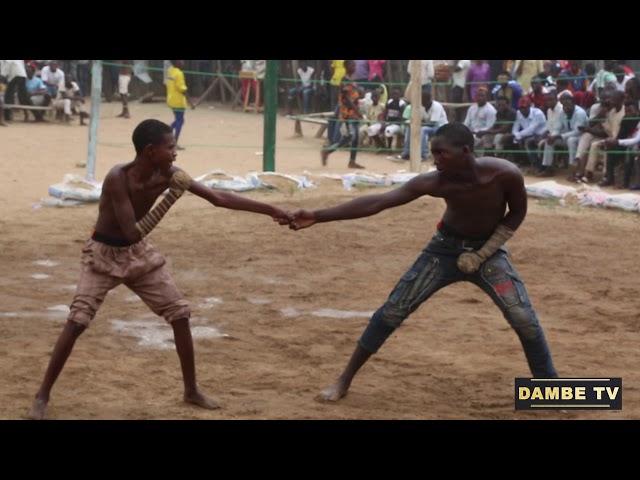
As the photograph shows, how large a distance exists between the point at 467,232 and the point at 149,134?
1.77 m

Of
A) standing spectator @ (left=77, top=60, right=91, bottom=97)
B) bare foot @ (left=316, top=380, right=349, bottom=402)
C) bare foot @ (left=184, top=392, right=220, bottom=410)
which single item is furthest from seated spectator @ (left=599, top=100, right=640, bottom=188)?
standing spectator @ (left=77, top=60, right=91, bottom=97)

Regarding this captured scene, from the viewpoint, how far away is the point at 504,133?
16.9m

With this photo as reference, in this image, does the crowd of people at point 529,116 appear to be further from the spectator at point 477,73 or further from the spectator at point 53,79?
the spectator at point 53,79

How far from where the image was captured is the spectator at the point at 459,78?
19.7 m

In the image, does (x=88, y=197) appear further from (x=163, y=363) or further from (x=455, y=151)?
(x=455, y=151)

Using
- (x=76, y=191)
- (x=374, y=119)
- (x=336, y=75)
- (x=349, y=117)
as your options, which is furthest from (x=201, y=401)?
(x=336, y=75)

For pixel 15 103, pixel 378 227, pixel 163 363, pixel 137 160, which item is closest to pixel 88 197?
pixel 378 227

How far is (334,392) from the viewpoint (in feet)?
20.3

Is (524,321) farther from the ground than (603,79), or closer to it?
closer to it

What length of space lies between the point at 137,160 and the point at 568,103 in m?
11.2

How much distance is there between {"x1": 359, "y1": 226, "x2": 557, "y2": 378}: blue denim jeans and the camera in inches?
235

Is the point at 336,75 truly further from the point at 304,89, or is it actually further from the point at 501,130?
the point at 501,130

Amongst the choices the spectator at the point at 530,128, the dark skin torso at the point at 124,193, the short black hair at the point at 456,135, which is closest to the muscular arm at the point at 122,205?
the dark skin torso at the point at 124,193

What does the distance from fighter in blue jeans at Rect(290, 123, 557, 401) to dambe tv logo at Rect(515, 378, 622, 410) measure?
26cm
